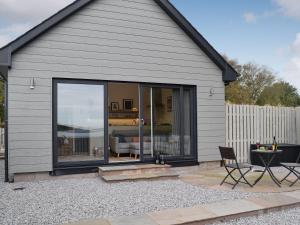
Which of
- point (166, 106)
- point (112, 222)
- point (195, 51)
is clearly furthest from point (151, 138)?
point (112, 222)

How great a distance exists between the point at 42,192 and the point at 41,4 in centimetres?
1145

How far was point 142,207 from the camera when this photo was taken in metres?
4.89

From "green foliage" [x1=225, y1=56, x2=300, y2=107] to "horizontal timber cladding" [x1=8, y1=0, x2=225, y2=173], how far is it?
17.9 meters

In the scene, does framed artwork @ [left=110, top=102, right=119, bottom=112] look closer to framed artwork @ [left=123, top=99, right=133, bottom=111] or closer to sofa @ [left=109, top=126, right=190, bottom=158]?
framed artwork @ [left=123, top=99, right=133, bottom=111]

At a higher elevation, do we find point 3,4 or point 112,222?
point 3,4

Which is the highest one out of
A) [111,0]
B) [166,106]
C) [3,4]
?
[3,4]

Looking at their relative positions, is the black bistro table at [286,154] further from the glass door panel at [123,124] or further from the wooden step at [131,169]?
the glass door panel at [123,124]

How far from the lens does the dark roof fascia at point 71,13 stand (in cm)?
672

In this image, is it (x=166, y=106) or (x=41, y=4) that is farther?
(x=41, y=4)

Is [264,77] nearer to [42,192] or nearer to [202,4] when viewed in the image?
[202,4]

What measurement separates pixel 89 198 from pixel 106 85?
3.22 metres

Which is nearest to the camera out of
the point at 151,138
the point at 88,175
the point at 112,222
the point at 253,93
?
the point at 112,222

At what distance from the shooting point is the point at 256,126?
33.4 ft

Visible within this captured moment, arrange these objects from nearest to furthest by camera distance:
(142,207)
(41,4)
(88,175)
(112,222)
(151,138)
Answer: (112,222), (142,207), (88,175), (151,138), (41,4)
